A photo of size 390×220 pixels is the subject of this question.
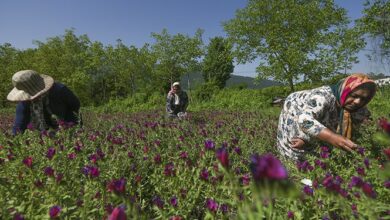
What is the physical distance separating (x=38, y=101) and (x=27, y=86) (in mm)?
269

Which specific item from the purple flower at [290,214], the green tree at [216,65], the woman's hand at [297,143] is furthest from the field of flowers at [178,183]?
the green tree at [216,65]

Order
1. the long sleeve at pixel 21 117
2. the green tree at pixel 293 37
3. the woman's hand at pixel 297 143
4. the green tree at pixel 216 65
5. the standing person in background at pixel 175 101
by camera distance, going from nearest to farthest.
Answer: the woman's hand at pixel 297 143
the long sleeve at pixel 21 117
the standing person in background at pixel 175 101
the green tree at pixel 293 37
the green tree at pixel 216 65

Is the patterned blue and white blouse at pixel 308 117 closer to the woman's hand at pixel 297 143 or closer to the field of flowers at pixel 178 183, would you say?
the woman's hand at pixel 297 143

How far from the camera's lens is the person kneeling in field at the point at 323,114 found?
9.48 feet

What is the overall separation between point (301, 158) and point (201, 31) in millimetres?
27555

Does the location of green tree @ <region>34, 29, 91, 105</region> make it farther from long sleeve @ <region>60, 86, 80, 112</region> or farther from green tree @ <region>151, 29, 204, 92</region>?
long sleeve @ <region>60, 86, 80, 112</region>

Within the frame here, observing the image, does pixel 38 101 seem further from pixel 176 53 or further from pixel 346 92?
pixel 176 53

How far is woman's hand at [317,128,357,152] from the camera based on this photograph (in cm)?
282

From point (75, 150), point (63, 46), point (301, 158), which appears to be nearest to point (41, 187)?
point (75, 150)

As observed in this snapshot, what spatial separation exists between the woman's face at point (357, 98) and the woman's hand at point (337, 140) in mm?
319

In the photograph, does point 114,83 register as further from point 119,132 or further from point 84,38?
point 119,132

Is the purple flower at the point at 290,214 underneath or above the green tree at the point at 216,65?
underneath

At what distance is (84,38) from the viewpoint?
3338 centimetres

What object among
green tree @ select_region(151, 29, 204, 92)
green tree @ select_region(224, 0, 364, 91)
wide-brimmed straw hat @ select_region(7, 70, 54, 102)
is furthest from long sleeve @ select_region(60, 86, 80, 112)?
green tree @ select_region(151, 29, 204, 92)
